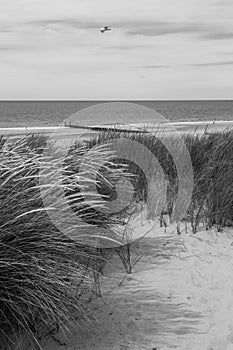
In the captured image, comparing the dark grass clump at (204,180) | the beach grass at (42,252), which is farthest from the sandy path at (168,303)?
the dark grass clump at (204,180)

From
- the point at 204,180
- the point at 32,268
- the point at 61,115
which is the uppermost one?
the point at 61,115

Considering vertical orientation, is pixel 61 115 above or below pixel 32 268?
above

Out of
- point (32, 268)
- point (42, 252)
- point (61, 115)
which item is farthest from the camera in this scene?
point (61, 115)

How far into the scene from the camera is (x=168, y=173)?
7375 mm

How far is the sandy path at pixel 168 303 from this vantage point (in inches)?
136

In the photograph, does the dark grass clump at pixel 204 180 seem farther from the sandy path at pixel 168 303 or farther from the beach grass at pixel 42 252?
the sandy path at pixel 168 303

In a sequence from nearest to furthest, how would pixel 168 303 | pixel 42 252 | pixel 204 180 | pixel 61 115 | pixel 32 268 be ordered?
1. pixel 32 268
2. pixel 42 252
3. pixel 168 303
4. pixel 204 180
5. pixel 61 115

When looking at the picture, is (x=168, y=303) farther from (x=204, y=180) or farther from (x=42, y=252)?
(x=204, y=180)

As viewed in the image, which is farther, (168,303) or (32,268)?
(168,303)

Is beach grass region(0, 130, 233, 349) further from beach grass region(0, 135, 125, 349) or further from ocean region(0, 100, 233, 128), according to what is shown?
ocean region(0, 100, 233, 128)

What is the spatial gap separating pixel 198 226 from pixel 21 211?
8.97ft

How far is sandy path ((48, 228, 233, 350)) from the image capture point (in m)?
3.45

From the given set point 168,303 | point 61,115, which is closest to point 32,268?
point 168,303

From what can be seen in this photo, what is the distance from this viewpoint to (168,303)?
397 centimetres
